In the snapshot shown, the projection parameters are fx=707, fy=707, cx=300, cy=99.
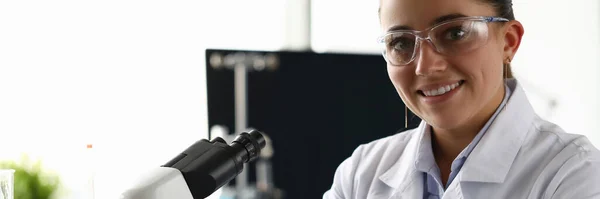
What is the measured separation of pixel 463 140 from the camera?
1.32 metres

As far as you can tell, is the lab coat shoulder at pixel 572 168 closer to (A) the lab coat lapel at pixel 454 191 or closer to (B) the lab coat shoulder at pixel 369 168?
(A) the lab coat lapel at pixel 454 191

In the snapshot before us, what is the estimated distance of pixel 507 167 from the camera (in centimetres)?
121

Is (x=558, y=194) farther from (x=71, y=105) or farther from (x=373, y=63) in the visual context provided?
(x=71, y=105)

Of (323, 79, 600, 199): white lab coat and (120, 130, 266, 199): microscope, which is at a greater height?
(120, 130, 266, 199): microscope

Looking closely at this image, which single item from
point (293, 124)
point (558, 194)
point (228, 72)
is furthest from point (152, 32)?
point (558, 194)

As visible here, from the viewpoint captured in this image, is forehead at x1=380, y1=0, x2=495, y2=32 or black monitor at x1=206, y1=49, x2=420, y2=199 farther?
black monitor at x1=206, y1=49, x2=420, y2=199

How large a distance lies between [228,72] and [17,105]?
0.94 m

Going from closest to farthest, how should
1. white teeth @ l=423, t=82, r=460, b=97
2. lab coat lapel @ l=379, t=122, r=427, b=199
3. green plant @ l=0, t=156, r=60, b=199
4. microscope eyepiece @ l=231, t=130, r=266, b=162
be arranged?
microscope eyepiece @ l=231, t=130, r=266, b=162 < white teeth @ l=423, t=82, r=460, b=97 < lab coat lapel @ l=379, t=122, r=427, b=199 < green plant @ l=0, t=156, r=60, b=199

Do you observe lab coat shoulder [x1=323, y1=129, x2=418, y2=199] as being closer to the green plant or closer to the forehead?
the forehead

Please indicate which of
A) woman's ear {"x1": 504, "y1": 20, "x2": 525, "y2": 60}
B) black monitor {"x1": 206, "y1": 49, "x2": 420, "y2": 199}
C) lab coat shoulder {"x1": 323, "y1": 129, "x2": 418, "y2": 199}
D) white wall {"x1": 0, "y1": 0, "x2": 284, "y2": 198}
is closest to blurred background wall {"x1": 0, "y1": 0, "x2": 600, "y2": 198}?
white wall {"x1": 0, "y1": 0, "x2": 284, "y2": 198}

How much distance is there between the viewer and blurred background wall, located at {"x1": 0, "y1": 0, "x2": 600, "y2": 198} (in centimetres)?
274

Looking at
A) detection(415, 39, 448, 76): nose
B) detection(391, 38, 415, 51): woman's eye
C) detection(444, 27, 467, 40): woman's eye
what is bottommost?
detection(415, 39, 448, 76): nose

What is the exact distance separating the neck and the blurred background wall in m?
1.50

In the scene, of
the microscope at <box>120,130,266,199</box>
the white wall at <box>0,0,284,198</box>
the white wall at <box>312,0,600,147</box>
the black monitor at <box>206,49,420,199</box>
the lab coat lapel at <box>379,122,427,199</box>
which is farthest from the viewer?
the white wall at <box>312,0,600,147</box>
